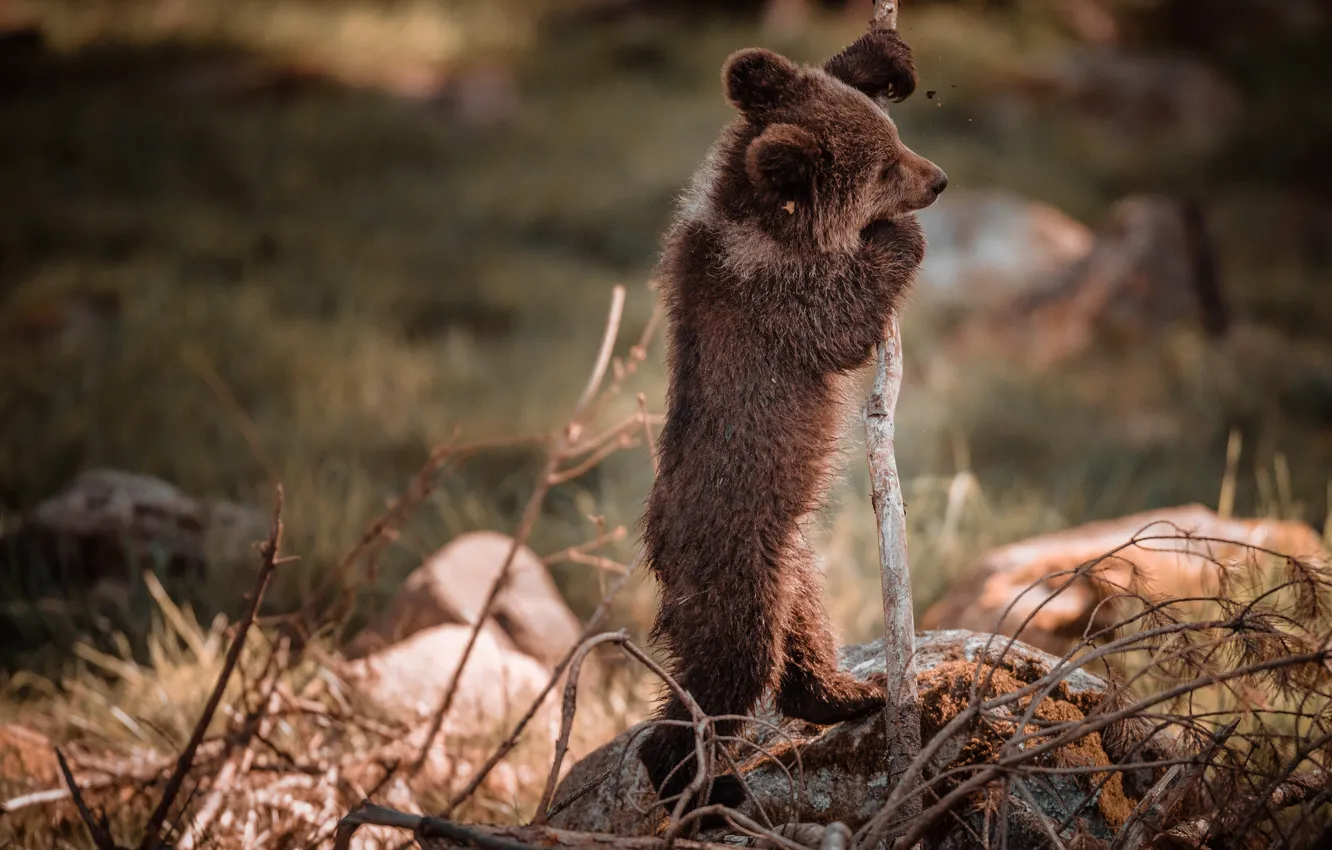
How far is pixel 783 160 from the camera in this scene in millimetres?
2246

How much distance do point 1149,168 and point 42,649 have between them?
380 inches

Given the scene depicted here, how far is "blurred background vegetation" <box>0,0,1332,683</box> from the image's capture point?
5.09 metres

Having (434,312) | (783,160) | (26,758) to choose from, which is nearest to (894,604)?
(783,160)

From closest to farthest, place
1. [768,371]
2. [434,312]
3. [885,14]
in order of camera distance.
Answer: [768,371] < [885,14] < [434,312]

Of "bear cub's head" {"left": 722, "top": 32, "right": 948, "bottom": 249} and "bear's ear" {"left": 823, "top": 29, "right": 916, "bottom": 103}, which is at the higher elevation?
"bear's ear" {"left": 823, "top": 29, "right": 916, "bottom": 103}

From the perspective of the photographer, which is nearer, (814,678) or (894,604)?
(894,604)

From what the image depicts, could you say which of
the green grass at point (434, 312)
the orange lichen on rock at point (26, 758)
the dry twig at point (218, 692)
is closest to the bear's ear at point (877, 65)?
the green grass at point (434, 312)

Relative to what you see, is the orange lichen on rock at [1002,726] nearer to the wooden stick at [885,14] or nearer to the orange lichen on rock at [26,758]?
the wooden stick at [885,14]

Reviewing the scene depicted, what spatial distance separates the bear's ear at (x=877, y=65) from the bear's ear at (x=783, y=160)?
14.1 inches

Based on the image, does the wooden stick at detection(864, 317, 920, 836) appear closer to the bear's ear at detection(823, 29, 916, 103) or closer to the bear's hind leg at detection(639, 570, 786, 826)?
the bear's hind leg at detection(639, 570, 786, 826)

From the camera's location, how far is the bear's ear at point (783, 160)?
7.33 feet

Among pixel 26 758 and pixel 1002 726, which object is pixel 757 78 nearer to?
pixel 1002 726

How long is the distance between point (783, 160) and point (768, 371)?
0.44 meters

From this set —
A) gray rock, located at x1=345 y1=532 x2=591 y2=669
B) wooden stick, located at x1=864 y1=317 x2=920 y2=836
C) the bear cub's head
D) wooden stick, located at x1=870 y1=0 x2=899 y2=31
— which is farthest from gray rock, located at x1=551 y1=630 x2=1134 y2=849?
gray rock, located at x1=345 y1=532 x2=591 y2=669
